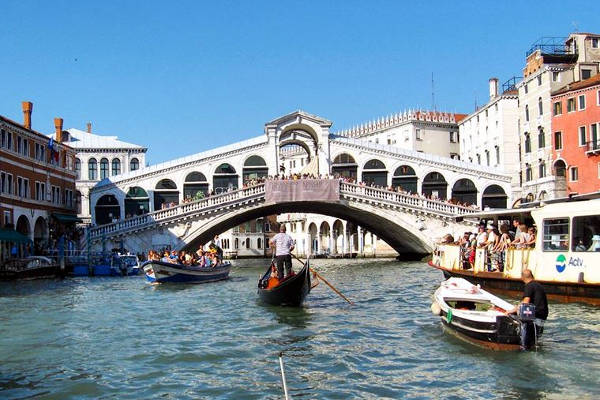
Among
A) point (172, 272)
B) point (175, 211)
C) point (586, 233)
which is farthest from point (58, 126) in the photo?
point (586, 233)

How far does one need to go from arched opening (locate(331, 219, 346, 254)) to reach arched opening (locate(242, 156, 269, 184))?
17809mm

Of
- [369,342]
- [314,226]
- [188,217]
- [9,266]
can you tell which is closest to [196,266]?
[9,266]

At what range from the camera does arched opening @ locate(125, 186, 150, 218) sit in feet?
111

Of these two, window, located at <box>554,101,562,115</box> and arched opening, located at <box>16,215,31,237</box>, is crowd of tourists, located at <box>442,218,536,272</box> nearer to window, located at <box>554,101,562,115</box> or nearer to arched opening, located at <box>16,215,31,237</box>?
window, located at <box>554,101,562,115</box>

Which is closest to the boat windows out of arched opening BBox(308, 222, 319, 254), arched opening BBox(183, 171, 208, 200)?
arched opening BBox(183, 171, 208, 200)

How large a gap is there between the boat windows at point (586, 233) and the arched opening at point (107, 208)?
24.7 m

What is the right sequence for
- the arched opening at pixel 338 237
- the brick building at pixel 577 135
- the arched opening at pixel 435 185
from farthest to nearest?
the arched opening at pixel 338 237 < the arched opening at pixel 435 185 < the brick building at pixel 577 135

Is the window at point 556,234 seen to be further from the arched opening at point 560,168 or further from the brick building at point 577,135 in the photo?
the arched opening at point 560,168

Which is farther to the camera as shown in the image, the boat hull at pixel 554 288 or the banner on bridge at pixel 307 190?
the banner on bridge at pixel 307 190

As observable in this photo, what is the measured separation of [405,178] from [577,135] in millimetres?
8749

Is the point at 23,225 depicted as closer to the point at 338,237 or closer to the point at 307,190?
the point at 307,190

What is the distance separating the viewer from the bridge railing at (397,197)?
31.0 meters

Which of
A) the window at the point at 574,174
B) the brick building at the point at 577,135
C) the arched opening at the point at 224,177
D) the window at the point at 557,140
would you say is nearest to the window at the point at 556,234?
the brick building at the point at 577,135

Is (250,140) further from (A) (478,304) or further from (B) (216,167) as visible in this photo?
(A) (478,304)
